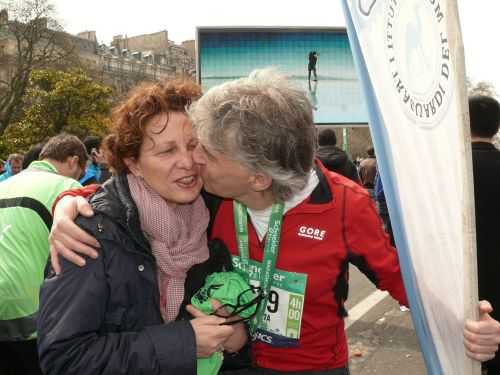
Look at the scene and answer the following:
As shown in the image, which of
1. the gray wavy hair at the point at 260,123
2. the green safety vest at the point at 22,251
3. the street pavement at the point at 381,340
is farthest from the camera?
the street pavement at the point at 381,340

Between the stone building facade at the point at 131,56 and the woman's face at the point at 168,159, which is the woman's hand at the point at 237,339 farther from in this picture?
the stone building facade at the point at 131,56

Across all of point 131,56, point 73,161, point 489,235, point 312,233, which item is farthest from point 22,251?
point 131,56

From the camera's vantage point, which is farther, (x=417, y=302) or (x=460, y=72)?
(x=417, y=302)

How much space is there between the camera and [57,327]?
1281 mm

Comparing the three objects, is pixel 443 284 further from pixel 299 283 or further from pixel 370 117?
pixel 299 283

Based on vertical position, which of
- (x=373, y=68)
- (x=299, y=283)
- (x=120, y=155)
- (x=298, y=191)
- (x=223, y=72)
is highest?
(x=223, y=72)

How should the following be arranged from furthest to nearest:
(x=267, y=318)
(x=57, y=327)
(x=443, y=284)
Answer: (x=267, y=318), (x=57, y=327), (x=443, y=284)

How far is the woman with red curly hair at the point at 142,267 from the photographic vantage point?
1.30m

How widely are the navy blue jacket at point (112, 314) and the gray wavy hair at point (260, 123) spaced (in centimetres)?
34

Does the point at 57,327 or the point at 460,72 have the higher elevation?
the point at 460,72

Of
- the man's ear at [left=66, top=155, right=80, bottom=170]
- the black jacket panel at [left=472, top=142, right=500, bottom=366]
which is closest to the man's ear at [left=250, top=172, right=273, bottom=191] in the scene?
the black jacket panel at [left=472, top=142, right=500, bottom=366]

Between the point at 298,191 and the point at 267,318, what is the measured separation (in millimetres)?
454

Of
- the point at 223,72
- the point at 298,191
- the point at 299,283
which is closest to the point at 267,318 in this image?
the point at 299,283

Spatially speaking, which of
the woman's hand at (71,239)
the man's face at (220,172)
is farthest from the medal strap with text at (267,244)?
the woman's hand at (71,239)
